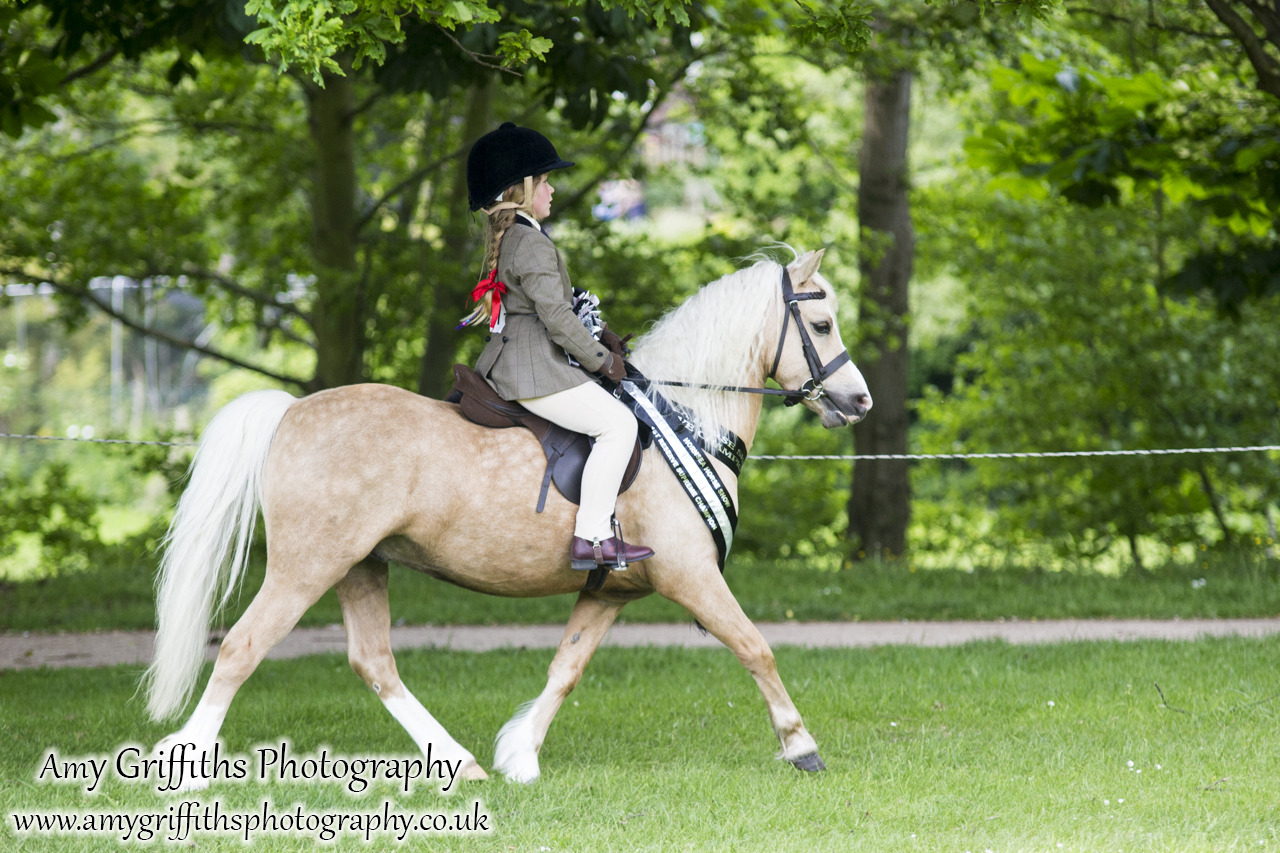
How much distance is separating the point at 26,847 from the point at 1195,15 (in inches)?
419

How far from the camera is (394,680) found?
5.38m

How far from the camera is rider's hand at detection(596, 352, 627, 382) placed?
511cm

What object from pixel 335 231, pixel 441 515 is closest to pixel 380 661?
pixel 441 515

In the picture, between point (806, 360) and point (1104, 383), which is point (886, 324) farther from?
point (806, 360)

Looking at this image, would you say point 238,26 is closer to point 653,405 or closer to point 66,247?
point 653,405

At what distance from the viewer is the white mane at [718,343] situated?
5.36 meters

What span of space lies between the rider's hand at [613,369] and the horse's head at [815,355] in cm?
74

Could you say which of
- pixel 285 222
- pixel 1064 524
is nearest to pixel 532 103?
pixel 285 222

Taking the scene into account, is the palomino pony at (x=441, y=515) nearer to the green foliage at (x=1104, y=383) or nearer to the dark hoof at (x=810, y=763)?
the dark hoof at (x=810, y=763)

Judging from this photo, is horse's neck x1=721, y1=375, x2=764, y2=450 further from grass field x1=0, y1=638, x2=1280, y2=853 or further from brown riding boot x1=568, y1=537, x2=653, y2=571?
grass field x1=0, y1=638, x2=1280, y2=853

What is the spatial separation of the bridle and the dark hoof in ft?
5.24

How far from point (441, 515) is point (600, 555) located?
69 centimetres

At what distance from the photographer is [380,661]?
5.36 meters

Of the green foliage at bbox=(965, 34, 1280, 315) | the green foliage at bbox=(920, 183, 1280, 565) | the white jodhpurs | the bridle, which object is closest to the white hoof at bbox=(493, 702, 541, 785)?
the white jodhpurs
